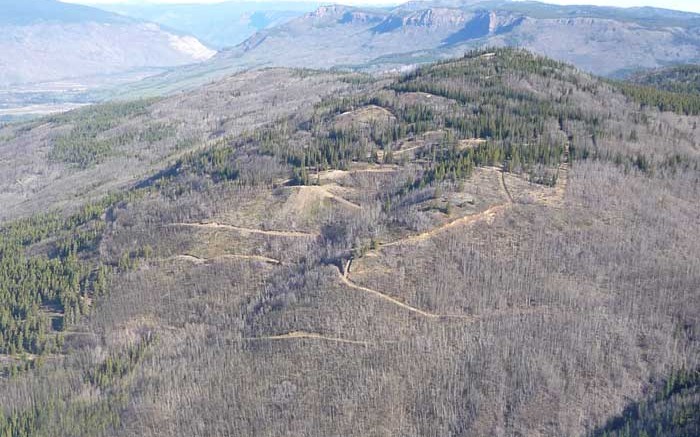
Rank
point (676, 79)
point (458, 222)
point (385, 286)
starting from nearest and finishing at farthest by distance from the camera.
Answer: point (385, 286)
point (458, 222)
point (676, 79)

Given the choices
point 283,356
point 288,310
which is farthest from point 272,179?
point 283,356

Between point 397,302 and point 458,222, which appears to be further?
point 458,222

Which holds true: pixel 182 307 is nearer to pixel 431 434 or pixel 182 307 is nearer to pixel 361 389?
pixel 361 389

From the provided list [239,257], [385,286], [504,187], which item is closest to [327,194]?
[239,257]

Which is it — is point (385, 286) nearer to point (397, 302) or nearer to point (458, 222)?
point (397, 302)

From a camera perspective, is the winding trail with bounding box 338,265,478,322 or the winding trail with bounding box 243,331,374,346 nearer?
the winding trail with bounding box 243,331,374,346

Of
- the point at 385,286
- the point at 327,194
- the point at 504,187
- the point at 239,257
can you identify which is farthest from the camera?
the point at 327,194

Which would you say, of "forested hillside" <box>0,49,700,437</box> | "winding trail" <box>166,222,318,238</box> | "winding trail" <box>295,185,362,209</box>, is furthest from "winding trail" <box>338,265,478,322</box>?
"winding trail" <box>295,185,362,209</box>

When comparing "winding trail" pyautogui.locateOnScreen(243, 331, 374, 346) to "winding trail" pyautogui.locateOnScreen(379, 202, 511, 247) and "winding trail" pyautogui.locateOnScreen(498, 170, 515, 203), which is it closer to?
"winding trail" pyautogui.locateOnScreen(379, 202, 511, 247)
